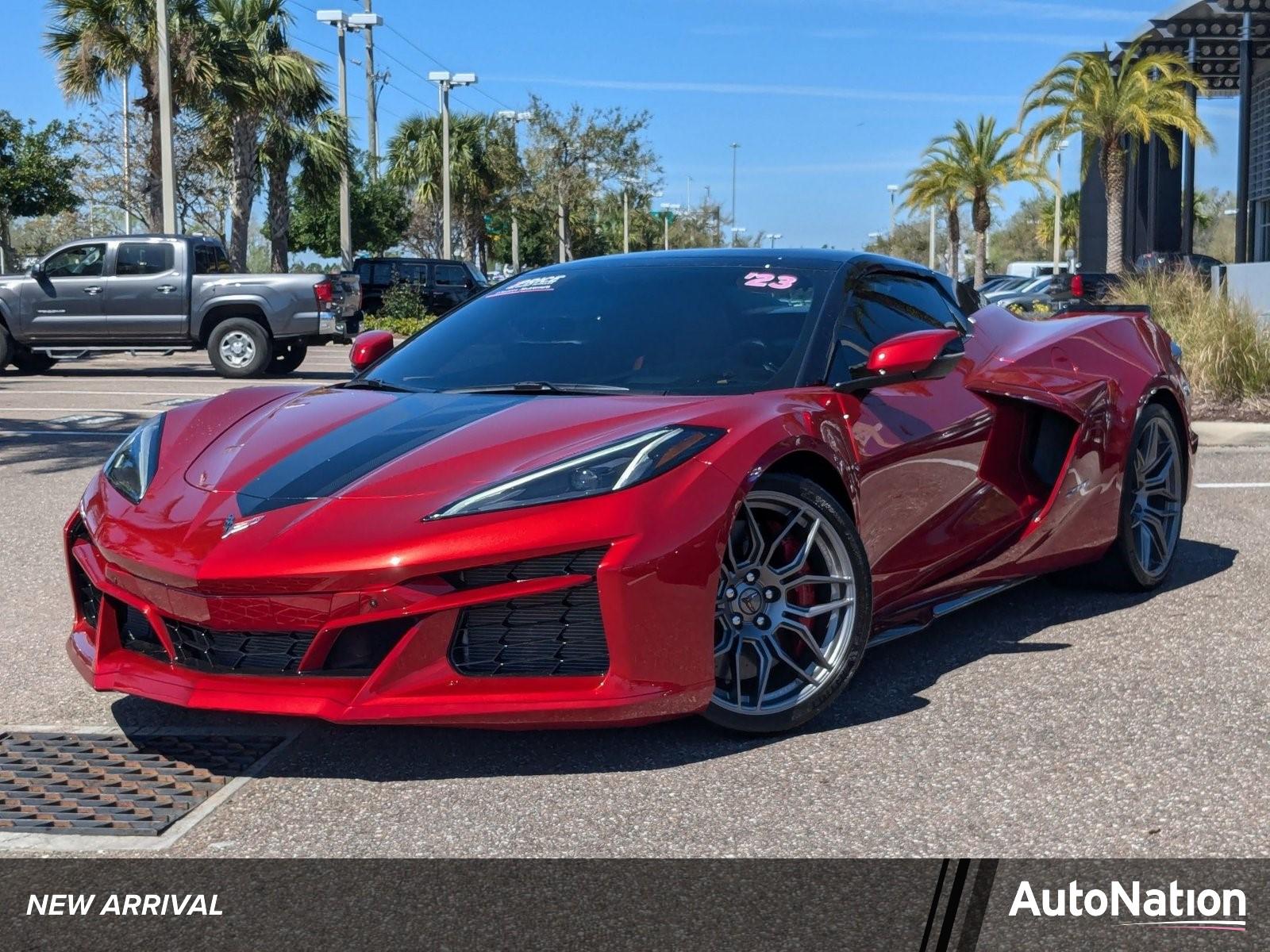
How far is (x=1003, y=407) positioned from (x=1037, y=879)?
230cm

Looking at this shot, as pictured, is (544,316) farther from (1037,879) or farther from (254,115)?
(254,115)

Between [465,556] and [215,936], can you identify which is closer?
[215,936]

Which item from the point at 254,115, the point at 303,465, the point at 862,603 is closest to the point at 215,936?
the point at 303,465

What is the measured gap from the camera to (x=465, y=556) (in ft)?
11.0

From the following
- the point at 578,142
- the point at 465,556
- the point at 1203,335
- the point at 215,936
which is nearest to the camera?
the point at 215,936

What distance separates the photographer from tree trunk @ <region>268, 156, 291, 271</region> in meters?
35.2

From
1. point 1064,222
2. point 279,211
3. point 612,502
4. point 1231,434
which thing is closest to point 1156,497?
point 612,502

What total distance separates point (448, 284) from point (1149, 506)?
103 ft

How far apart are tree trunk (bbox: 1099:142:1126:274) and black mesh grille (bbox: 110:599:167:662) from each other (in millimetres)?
31028

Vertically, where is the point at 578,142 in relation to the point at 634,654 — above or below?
above

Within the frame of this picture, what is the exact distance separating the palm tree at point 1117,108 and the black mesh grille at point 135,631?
100ft

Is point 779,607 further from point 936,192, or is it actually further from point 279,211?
point 936,192

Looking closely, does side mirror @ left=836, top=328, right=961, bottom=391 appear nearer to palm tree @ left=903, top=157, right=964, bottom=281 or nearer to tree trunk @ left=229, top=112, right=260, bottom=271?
tree trunk @ left=229, top=112, right=260, bottom=271

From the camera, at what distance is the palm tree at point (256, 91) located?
31609 millimetres
